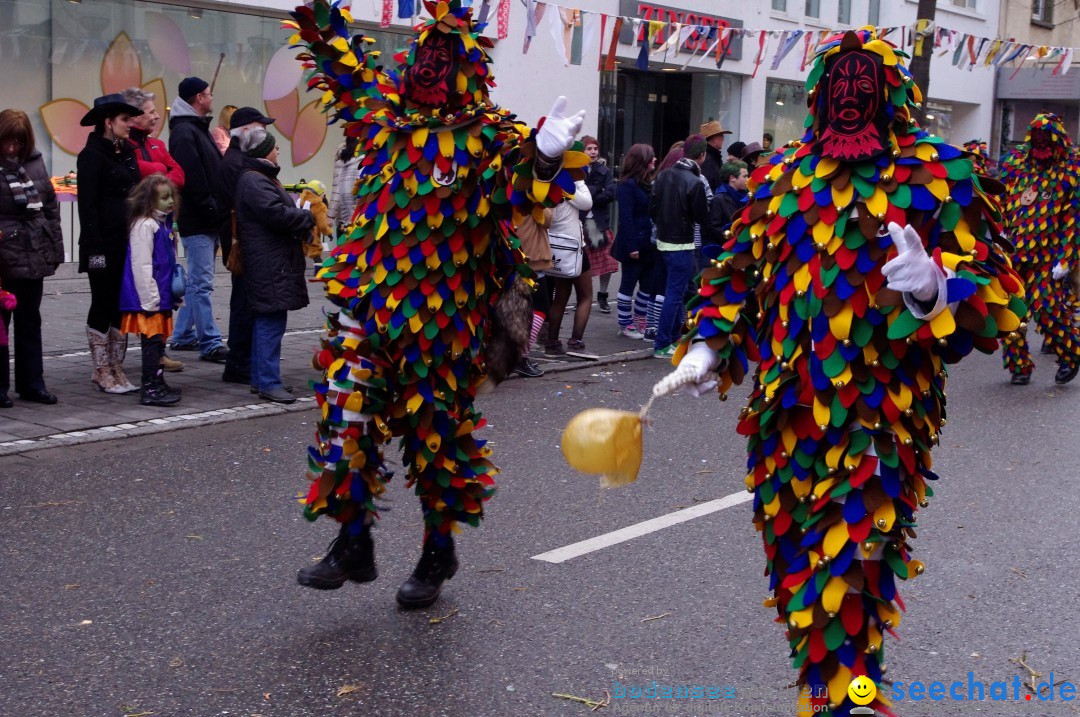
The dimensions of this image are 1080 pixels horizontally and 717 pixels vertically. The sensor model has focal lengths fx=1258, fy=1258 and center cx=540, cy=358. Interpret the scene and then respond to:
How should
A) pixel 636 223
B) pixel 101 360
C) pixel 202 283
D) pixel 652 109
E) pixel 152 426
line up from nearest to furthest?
pixel 152 426, pixel 101 360, pixel 202 283, pixel 636 223, pixel 652 109

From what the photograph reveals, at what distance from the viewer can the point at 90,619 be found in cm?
429

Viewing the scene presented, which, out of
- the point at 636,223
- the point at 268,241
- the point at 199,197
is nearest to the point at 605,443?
the point at 268,241

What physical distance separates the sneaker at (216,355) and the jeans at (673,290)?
354 cm

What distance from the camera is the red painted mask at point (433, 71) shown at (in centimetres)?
420

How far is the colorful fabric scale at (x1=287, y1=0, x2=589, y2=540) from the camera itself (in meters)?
4.18

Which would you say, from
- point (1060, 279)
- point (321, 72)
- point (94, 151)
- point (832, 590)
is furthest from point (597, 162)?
point (832, 590)

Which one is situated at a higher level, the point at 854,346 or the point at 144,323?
the point at 854,346

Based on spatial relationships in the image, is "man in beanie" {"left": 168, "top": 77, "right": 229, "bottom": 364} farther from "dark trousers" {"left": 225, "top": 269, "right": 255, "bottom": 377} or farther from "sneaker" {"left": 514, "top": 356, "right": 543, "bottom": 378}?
"sneaker" {"left": 514, "top": 356, "right": 543, "bottom": 378}

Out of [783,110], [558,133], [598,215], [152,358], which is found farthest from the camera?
[783,110]

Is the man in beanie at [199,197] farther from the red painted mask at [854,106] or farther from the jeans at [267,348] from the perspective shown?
the red painted mask at [854,106]

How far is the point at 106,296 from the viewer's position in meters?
7.85

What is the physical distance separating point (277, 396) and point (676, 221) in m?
3.84

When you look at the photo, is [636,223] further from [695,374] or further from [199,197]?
[695,374]

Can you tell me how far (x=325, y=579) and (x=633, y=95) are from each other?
1626 centimetres
